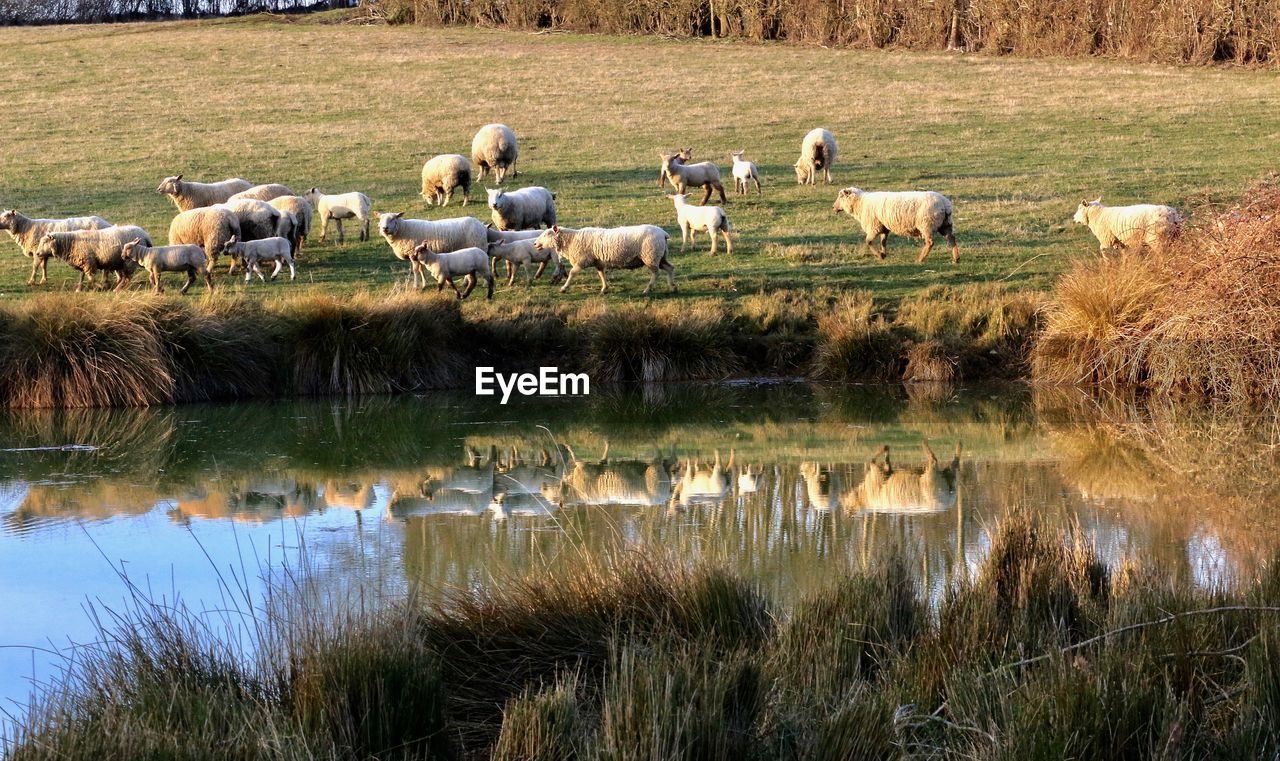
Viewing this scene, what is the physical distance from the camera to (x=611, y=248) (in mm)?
19859

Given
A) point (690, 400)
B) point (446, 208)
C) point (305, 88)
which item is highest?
point (305, 88)

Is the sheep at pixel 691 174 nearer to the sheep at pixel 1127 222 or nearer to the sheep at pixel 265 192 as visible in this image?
the sheep at pixel 265 192

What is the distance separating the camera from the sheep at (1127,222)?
1888 cm

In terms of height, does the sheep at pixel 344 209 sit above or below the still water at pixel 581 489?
above

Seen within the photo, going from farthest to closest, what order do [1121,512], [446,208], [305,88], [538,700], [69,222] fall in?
[305,88] → [446,208] → [69,222] → [1121,512] → [538,700]

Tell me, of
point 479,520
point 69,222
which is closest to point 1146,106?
point 69,222

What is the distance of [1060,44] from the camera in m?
47.4


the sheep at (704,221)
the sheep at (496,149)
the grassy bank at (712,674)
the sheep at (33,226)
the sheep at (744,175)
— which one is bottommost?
the grassy bank at (712,674)

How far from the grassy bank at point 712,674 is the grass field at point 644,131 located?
492 inches

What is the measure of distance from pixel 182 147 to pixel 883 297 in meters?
20.0

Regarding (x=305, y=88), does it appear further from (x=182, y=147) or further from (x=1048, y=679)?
(x=1048, y=679)

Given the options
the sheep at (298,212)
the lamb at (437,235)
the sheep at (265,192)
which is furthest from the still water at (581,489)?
the sheep at (265,192)

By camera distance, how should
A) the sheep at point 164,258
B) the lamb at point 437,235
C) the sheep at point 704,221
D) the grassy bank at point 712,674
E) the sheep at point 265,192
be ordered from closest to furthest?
the grassy bank at point 712,674 → the sheep at point 164,258 → the lamb at point 437,235 → the sheep at point 704,221 → the sheep at point 265,192

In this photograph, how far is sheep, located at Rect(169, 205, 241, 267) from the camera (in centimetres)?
2069
